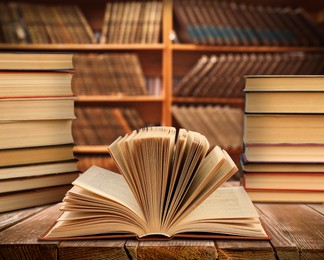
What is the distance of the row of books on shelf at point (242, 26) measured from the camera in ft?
9.84

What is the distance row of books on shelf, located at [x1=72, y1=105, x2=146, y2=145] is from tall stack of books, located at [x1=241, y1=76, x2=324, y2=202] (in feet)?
6.66

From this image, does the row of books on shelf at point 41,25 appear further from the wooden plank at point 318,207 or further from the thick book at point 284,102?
the wooden plank at point 318,207

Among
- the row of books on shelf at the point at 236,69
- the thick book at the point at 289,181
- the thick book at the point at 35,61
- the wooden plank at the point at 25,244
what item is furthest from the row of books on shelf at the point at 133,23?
the wooden plank at the point at 25,244

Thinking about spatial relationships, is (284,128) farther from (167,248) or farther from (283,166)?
(167,248)

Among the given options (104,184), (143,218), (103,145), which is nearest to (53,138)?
(104,184)

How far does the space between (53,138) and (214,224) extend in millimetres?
482

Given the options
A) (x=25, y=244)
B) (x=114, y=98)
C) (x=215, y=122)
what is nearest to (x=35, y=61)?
(x=25, y=244)

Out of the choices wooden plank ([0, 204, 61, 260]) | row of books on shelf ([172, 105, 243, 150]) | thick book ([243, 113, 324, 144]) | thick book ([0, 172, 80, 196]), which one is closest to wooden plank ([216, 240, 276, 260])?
wooden plank ([0, 204, 61, 260])

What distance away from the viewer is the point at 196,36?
118 inches

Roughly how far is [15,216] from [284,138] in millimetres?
640

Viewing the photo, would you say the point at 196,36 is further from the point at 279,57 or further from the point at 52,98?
the point at 52,98

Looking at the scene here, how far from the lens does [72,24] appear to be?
3.04 m

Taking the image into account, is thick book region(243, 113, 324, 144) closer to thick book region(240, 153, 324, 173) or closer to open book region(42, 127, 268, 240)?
thick book region(240, 153, 324, 173)

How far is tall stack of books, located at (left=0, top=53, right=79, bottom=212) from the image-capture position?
3.27ft
